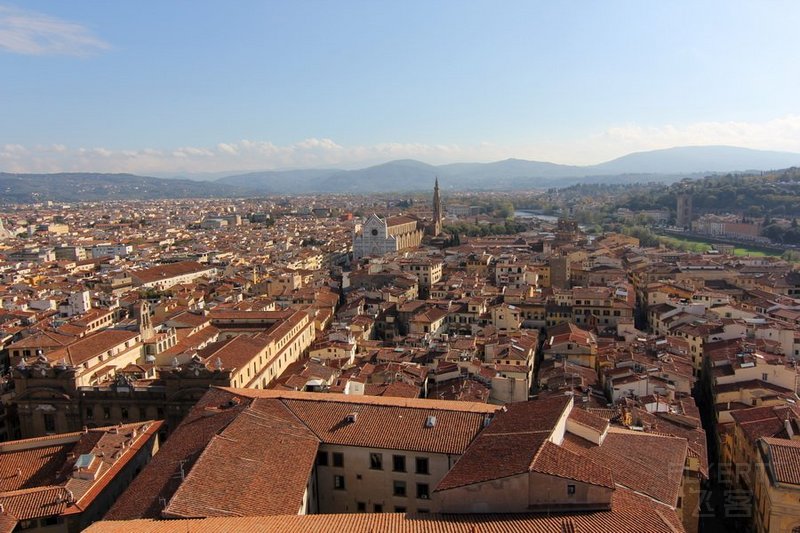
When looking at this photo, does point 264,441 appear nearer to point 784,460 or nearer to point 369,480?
point 369,480

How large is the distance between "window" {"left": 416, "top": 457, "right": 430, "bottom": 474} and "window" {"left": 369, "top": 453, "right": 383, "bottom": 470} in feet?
3.45

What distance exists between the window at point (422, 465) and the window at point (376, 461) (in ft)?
3.45

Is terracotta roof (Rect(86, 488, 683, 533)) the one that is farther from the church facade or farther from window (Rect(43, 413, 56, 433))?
the church facade

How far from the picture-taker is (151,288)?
202 ft

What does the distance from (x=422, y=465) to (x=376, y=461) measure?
51.3 inches

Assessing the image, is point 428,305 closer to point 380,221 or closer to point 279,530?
point 279,530

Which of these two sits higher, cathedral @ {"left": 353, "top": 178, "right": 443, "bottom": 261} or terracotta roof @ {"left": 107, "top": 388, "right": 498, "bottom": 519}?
terracotta roof @ {"left": 107, "top": 388, "right": 498, "bottom": 519}

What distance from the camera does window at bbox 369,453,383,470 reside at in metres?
16.7

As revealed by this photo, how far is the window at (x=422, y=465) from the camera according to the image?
1645cm

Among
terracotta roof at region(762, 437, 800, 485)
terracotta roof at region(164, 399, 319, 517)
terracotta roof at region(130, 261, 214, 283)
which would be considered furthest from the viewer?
terracotta roof at region(130, 261, 214, 283)

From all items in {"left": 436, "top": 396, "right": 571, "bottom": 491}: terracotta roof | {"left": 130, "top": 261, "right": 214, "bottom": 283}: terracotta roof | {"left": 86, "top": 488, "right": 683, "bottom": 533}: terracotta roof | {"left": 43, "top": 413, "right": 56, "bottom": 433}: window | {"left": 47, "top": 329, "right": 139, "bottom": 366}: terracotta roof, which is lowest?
{"left": 130, "top": 261, "right": 214, "bottom": 283}: terracotta roof

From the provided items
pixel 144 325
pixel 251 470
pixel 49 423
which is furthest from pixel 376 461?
pixel 144 325

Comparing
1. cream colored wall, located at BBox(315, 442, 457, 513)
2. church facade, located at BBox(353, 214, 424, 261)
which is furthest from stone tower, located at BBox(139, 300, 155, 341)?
church facade, located at BBox(353, 214, 424, 261)

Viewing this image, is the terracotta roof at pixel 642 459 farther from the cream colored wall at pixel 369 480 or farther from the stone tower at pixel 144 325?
the stone tower at pixel 144 325
